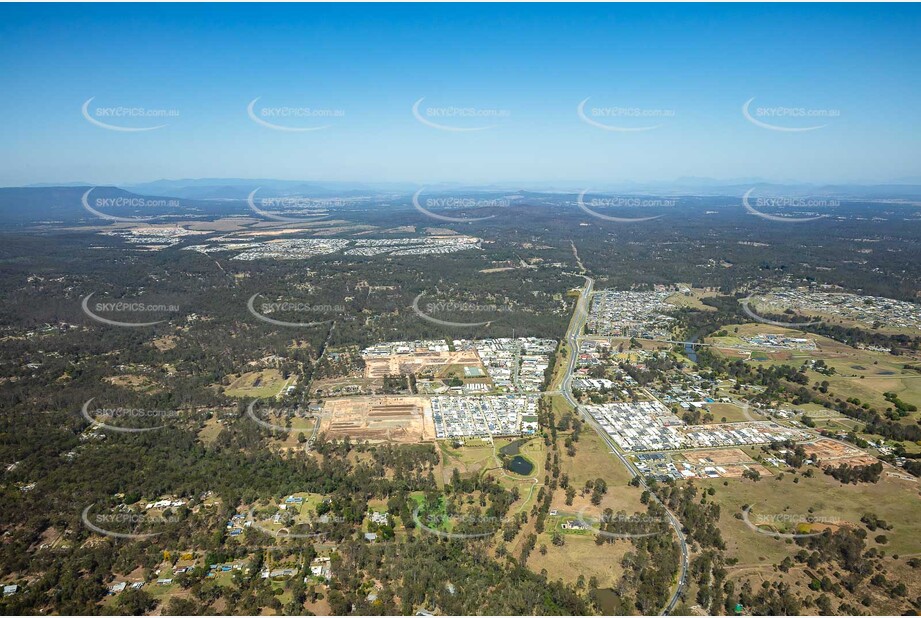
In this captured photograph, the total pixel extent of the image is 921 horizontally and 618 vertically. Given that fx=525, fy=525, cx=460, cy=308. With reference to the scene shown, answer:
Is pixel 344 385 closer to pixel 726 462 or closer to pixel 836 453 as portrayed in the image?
pixel 726 462

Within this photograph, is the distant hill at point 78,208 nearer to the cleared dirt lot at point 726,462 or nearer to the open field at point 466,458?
the open field at point 466,458

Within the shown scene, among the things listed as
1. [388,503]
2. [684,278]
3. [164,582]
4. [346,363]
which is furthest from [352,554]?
[684,278]

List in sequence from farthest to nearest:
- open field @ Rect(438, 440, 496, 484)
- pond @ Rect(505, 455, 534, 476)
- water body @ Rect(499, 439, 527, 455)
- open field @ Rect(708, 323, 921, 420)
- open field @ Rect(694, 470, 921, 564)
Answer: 1. open field @ Rect(708, 323, 921, 420)
2. water body @ Rect(499, 439, 527, 455)
3. pond @ Rect(505, 455, 534, 476)
4. open field @ Rect(438, 440, 496, 484)
5. open field @ Rect(694, 470, 921, 564)

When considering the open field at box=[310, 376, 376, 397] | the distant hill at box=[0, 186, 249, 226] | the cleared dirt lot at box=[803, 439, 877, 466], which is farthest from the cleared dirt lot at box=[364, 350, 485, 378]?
the distant hill at box=[0, 186, 249, 226]

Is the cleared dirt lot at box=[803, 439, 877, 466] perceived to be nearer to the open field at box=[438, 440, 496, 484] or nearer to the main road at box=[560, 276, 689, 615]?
the main road at box=[560, 276, 689, 615]

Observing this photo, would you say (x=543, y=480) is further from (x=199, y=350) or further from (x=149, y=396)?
(x=199, y=350)

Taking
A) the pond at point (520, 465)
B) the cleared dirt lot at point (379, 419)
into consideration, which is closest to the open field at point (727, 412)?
the pond at point (520, 465)

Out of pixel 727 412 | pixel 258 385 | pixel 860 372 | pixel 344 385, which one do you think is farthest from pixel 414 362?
pixel 860 372
